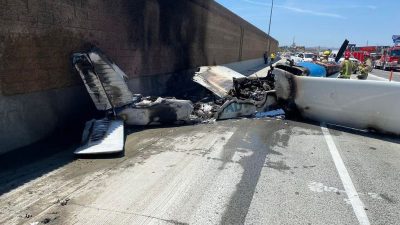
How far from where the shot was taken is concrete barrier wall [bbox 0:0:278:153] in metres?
5.76

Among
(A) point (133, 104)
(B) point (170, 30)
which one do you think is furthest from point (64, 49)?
(B) point (170, 30)

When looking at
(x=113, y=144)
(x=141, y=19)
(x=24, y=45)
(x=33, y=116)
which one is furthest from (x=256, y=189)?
(x=141, y=19)

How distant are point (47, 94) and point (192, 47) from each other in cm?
962

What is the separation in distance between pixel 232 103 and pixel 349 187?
490 centimetres

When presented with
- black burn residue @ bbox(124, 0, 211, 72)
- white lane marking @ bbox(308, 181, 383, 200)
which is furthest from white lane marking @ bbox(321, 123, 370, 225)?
black burn residue @ bbox(124, 0, 211, 72)

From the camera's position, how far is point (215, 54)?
796 inches

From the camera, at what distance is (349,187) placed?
4.68m

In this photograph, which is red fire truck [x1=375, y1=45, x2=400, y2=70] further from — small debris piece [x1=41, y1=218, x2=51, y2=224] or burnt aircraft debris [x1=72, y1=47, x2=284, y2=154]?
small debris piece [x1=41, y1=218, x2=51, y2=224]

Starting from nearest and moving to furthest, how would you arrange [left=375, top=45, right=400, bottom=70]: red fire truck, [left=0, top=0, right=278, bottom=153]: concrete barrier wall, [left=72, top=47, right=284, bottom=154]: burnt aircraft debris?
1. [left=0, top=0, right=278, bottom=153]: concrete barrier wall
2. [left=72, top=47, right=284, bottom=154]: burnt aircraft debris
3. [left=375, top=45, right=400, bottom=70]: red fire truck

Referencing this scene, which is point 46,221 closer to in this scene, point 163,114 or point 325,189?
point 325,189

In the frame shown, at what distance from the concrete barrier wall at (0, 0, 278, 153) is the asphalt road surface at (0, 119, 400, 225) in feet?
3.48

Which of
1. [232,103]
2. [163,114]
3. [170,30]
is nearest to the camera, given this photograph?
[163,114]

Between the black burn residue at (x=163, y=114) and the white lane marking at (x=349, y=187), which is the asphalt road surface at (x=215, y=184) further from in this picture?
the black burn residue at (x=163, y=114)

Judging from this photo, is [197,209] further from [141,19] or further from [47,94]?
[141,19]
